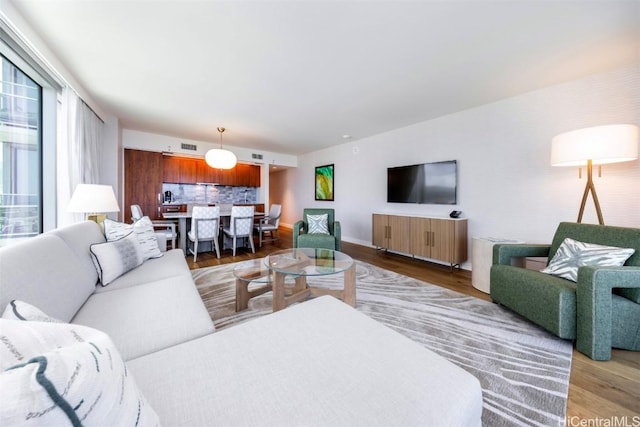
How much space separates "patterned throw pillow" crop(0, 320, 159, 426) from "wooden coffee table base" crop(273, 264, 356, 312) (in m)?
1.49

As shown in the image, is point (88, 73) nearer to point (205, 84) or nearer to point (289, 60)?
point (205, 84)

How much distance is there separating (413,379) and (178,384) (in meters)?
0.74

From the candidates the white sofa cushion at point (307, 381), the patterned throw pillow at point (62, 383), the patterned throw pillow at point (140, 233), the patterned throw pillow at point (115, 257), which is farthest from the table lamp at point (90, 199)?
the patterned throw pillow at point (62, 383)

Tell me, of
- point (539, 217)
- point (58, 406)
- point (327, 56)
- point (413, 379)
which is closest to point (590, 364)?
point (413, 379)

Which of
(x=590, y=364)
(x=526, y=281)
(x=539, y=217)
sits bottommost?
(x=590, y=364)

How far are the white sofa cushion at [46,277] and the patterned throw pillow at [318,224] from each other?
2863 millimetres

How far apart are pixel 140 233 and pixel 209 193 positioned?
4844 mm

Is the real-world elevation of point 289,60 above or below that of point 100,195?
above

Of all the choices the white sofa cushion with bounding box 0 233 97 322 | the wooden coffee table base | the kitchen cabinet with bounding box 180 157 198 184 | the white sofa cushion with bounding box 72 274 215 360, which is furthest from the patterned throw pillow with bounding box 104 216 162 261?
the kitchen cabinet with bounding box 180 157 198 184

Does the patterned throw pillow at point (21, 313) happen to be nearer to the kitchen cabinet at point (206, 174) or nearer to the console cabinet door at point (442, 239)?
the console cabinet door at point (442, 239)

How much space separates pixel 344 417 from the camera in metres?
0.64

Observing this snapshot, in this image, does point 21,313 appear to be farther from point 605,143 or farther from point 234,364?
point 605,143

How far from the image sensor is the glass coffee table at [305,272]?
2018 millimetres

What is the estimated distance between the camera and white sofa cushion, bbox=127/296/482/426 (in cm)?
64
